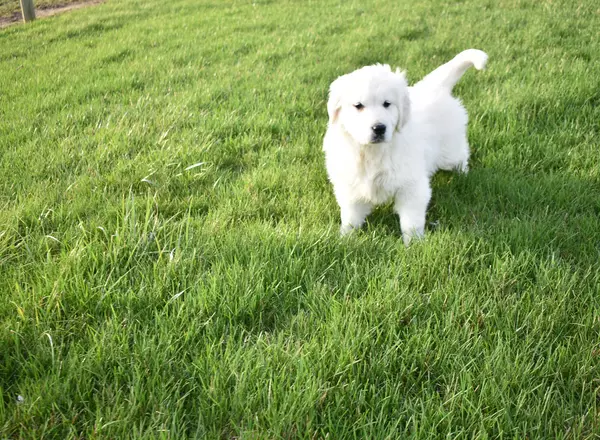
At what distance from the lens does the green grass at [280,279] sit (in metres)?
1.49

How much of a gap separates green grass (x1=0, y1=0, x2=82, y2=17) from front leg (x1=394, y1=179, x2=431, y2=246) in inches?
445

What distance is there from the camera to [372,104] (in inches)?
101

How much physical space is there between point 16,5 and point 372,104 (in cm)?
1209

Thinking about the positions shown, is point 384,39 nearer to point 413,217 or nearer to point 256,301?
point 413,217

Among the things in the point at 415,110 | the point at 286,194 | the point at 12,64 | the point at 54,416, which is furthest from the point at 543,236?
the point at 12,64

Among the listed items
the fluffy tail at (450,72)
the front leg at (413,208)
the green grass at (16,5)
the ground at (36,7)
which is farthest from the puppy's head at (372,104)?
the green grass at (16,5)

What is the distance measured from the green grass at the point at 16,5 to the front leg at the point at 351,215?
1106 centimetres

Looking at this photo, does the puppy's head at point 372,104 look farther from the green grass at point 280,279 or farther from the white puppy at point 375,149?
the green grass at point 280,279

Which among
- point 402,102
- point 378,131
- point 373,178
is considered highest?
point 402,102

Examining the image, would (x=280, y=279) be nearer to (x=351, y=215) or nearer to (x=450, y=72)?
(x=351, y=215)

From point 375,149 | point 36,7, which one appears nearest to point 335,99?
point 375,149

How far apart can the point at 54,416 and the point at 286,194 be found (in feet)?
6.02

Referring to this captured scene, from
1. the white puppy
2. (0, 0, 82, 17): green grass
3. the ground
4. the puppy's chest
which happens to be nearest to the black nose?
the white puppy

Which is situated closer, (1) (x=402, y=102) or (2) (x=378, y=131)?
(2) (x=378, y=131)
